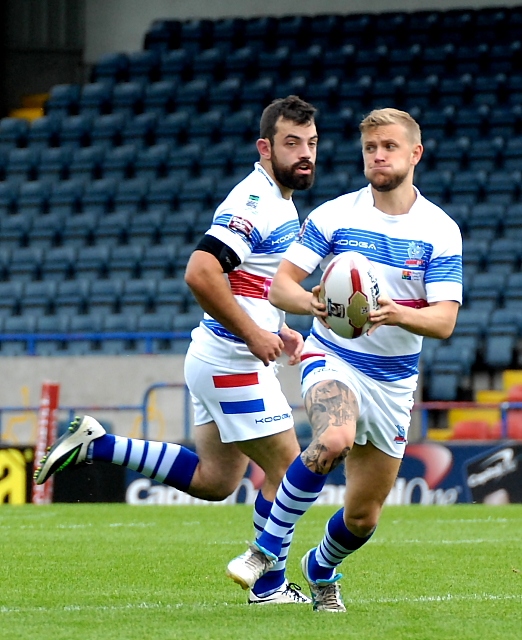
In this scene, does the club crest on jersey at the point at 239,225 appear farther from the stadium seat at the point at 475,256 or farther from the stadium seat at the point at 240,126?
the stadium seat at the point at 240,126

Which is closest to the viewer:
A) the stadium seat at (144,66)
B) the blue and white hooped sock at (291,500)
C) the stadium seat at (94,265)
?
the blue and white hooped sock at (291,500)

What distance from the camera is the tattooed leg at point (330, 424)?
15.9 feet

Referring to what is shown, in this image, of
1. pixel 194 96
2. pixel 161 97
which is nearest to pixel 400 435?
pixel 194 96

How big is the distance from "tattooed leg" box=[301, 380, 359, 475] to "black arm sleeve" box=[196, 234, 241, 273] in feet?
2.75

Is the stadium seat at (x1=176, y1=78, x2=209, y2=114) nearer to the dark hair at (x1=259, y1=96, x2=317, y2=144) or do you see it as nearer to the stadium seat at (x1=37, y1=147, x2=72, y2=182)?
the stadium seat at (x1=37, y1=147, x2=72, y2=182)

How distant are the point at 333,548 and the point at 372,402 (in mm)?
619

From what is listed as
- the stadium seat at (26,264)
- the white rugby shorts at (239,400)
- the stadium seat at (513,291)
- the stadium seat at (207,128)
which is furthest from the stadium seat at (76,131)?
the white rugby shorts at (239,400)

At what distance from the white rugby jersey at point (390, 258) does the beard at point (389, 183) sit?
0.33 feet

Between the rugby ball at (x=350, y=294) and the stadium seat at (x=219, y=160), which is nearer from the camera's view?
the rugby ball at (x=350, y=294)

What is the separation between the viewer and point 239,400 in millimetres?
5789

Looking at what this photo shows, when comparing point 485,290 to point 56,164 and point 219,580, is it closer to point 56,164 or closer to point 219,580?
point 56,164

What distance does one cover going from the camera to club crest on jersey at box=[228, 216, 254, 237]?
5684mm

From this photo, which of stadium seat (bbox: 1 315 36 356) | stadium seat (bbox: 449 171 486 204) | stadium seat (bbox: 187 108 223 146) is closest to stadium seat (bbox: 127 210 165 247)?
stadium seat (bbox: 187 108 223 146)

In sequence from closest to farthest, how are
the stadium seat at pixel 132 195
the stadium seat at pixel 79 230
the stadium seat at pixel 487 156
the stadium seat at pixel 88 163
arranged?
the stadium seat at pixel 487 156 → the stadium seat at pixel 79 230 → the stadium seat at pixel 132 195 → the stadium seat at pixel 88 163
